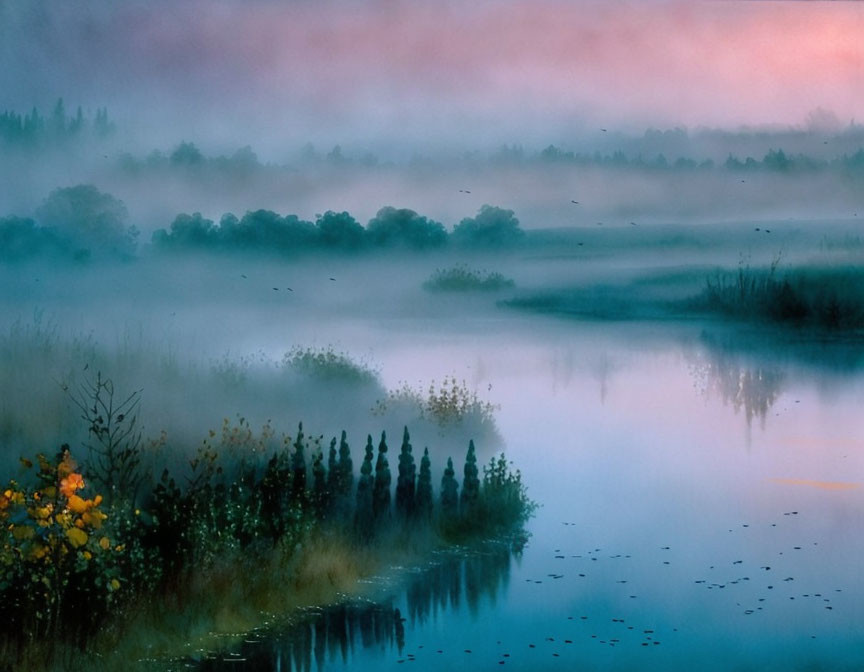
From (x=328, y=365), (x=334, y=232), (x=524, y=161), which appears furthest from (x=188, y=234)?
(x=524, y=161)

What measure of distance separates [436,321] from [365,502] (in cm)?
185

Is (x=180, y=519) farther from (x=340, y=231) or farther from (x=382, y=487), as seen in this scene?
(x=340, y=231)

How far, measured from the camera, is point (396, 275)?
9.47 metres

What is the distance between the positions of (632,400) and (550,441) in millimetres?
1482

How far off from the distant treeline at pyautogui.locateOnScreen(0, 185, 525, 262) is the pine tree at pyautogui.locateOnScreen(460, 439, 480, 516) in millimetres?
1769

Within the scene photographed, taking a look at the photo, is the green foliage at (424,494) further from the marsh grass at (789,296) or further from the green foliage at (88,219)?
the marsh grass at (789,296)

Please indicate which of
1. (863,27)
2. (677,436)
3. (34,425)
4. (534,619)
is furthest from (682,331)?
(34,425)

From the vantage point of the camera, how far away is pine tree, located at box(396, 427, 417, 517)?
8336mm

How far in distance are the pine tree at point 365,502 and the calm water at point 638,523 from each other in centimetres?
55

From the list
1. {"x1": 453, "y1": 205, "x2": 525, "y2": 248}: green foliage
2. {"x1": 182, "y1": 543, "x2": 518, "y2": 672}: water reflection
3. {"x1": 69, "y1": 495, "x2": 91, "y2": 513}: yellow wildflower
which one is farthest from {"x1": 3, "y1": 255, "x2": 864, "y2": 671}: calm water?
{"x1": 69, "y1": 495, "x2": 91, "y2": 513}: yellow wildflower

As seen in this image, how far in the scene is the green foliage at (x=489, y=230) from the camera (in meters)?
9.37

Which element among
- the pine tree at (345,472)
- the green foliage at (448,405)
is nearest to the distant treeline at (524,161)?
the green foliage at (448,405)

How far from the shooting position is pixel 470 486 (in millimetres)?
8602

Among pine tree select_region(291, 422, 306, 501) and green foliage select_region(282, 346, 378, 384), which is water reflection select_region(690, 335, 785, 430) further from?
pine tree select_region(291, 422, 306, 501)
